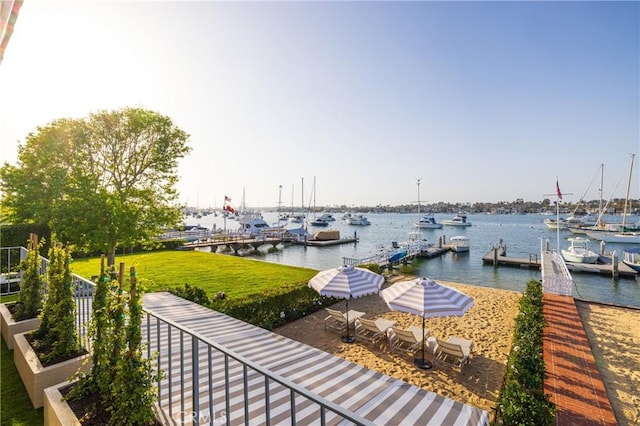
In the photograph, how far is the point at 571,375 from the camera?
25.1 feet

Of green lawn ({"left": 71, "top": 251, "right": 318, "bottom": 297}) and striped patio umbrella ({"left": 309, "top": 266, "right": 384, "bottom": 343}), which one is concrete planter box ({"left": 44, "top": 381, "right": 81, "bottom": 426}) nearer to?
striped patio umbrella ({"left": 309, "top": 266, "right": 384, "bottom": 343})

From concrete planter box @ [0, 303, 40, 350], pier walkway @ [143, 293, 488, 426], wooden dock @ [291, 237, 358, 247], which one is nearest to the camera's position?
pier walkway @ [143, 293, 488, 426]

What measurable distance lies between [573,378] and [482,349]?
251 centimetres

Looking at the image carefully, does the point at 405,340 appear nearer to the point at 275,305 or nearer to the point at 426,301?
the point at 426,301

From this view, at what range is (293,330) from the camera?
37.2 ft

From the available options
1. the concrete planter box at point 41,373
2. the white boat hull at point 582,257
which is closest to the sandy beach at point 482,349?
the concrete planter box at point 41,373

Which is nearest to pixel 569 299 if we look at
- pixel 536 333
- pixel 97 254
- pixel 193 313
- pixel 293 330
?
pixel 536 333

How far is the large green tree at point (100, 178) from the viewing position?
1243cm

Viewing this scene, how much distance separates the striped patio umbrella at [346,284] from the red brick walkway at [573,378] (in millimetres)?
5107

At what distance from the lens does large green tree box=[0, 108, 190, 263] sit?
12.4m

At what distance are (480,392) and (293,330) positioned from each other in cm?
625

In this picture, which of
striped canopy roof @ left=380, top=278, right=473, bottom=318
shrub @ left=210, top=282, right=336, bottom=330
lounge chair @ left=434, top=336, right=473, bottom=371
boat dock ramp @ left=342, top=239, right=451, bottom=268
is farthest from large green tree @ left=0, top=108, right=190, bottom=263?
boat dock ramp @ left=342, top=239, right=451, bottom=268

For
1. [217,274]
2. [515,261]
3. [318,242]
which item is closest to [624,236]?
[515,261]

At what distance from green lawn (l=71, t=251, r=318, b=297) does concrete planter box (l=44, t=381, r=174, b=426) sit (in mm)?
9735
